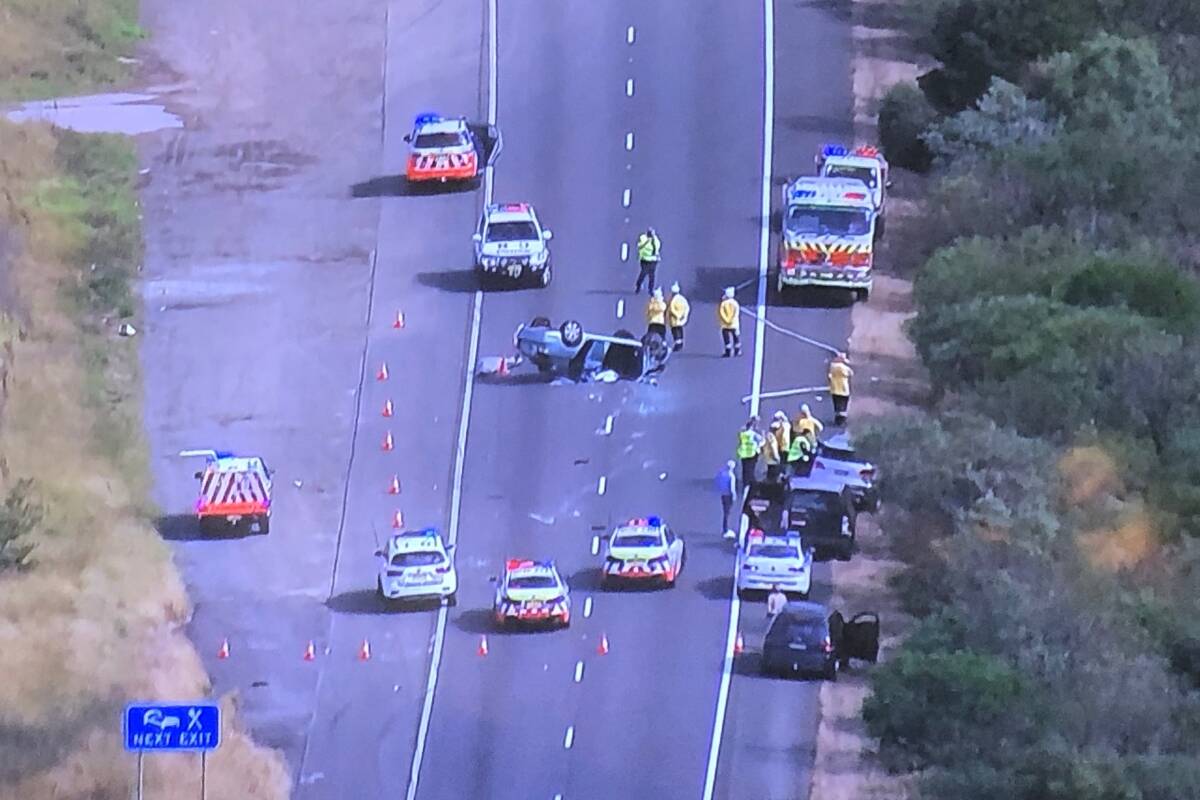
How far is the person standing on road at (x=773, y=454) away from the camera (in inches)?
A: 1914

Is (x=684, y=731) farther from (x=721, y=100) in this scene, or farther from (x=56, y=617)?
(x=721, y=100)

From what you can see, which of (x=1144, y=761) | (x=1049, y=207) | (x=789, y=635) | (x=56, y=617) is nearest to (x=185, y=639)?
(x=56, y=617)

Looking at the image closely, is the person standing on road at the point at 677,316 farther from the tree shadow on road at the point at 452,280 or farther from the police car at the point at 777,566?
the police car at the point at 777,566

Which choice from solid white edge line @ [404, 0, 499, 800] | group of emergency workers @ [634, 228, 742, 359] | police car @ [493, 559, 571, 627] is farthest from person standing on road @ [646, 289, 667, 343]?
police car @ [493, 559, 571, 627]

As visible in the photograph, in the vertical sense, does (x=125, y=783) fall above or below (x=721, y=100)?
below

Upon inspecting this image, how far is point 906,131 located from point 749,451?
1795 cm

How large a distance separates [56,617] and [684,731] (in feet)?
35.6

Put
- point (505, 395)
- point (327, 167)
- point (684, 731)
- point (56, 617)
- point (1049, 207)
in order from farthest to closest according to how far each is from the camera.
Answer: point (327, 167) < point (1049, 207) < point (505, 395) < point (56, 617) < point (684, 731)

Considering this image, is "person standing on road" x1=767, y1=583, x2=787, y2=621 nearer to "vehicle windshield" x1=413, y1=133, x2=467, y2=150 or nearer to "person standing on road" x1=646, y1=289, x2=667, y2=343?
"person standing on road" x1=646, y1=289, x2=667, y2=343

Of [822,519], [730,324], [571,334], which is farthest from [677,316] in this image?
[822,519]

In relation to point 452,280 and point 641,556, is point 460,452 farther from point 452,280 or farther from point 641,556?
point 452,280

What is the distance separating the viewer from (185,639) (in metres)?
46.2

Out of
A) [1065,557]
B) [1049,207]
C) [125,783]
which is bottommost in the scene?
[125,783]

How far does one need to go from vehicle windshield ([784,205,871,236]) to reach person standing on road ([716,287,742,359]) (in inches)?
77.8
